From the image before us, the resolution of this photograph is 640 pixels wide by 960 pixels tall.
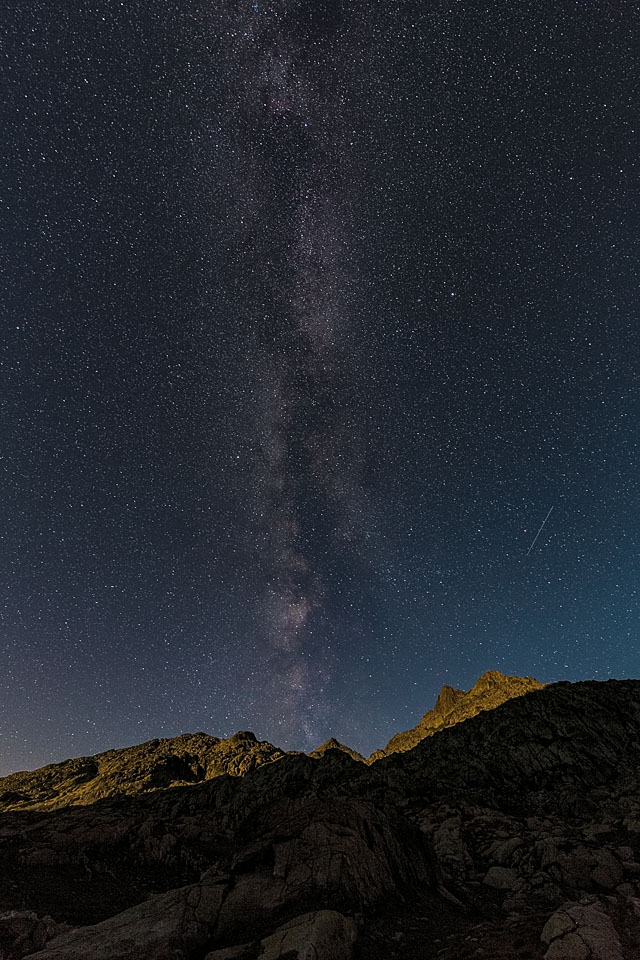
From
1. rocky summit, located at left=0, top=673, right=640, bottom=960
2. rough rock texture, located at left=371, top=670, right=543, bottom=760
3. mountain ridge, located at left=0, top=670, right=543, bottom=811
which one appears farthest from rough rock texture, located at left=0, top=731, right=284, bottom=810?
rocky summit, located at left=0, top=673, right=640, bottom=960

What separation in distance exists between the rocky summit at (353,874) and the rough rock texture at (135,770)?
32990mm

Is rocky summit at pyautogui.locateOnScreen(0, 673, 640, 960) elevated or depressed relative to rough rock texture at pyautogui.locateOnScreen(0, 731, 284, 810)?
depressed

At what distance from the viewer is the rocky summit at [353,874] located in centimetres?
1212

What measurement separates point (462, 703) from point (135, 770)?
66984 millimetres

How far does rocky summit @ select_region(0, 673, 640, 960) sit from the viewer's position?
12.1m

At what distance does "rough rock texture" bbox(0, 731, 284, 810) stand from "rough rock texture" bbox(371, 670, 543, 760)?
27652 millimetres

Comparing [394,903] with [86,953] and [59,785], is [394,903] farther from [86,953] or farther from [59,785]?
[59,785]

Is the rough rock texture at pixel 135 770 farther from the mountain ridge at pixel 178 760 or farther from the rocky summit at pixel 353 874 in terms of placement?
the rocky summit at pixel 353 874

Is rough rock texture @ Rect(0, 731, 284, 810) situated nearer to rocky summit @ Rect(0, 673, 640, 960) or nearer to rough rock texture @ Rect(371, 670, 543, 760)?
rough rock texture @ Rect(371, 670, 543, 760)

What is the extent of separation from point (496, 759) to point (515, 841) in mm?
33618

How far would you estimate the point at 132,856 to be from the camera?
83.6ft

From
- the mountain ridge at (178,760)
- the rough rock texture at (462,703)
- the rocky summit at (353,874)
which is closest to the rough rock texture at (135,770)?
the mountain ridge at (178,760)

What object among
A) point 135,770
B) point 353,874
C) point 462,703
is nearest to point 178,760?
point 135,770

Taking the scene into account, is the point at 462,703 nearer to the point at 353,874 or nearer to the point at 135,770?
the point at 135,770
